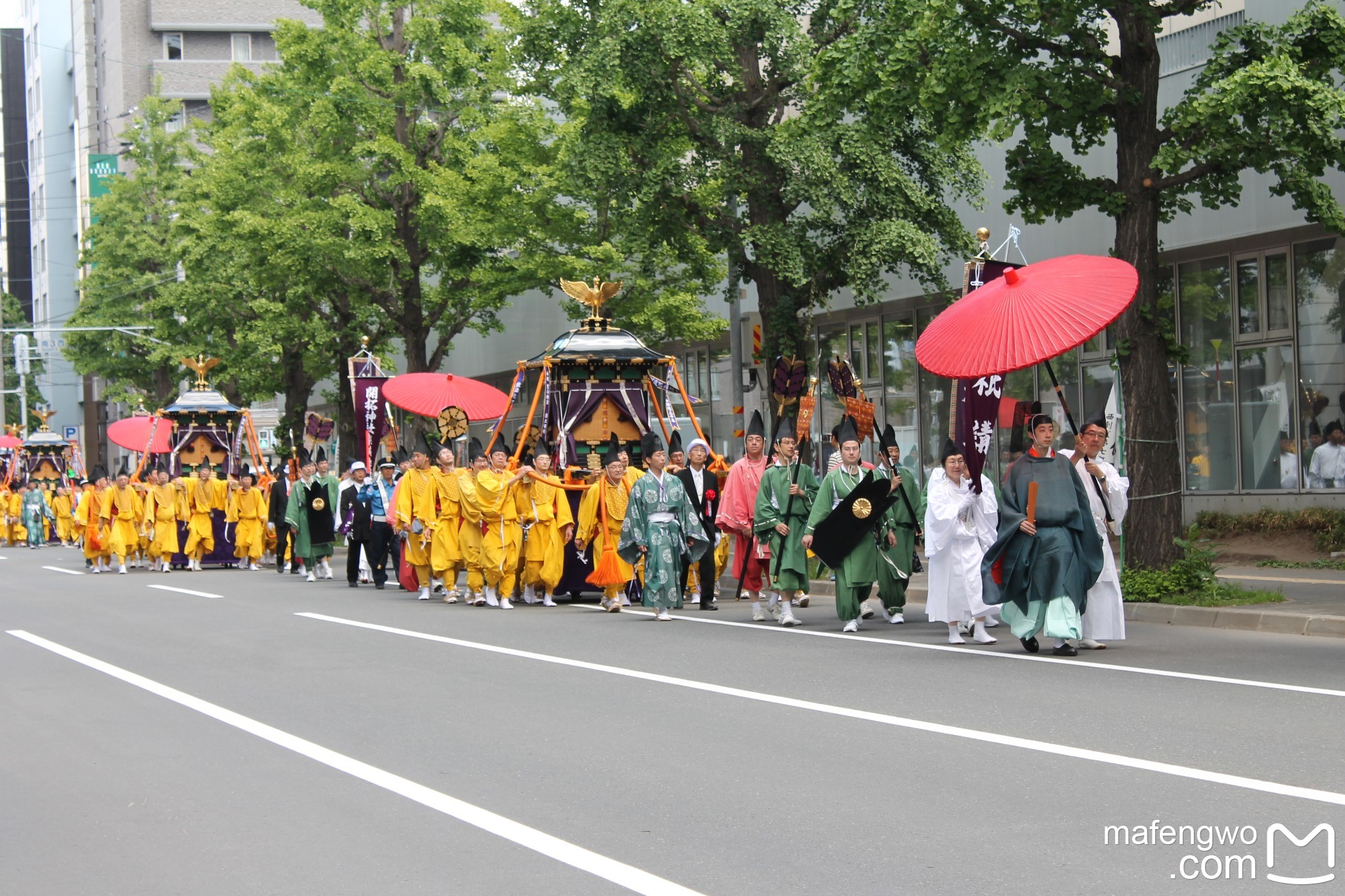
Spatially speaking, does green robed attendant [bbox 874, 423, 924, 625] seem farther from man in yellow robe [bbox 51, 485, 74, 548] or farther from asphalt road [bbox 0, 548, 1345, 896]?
man in yellow robe [bbox 51, 485, 74, 548]

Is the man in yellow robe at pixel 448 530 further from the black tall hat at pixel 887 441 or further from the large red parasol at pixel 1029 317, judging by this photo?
the large red parasol at pixel 1029 317

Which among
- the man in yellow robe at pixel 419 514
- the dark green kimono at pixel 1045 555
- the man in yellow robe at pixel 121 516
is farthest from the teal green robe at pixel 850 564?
the man in yellow robe at pixel 121 516

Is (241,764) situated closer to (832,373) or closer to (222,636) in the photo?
(222,636)

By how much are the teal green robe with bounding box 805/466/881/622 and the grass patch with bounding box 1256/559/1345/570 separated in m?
6.05

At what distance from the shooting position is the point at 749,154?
72.0 feet

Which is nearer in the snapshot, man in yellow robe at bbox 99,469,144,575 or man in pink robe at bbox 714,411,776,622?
man in pink robe at bbox 714,411,776,622

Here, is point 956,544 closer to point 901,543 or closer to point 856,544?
point 856,544

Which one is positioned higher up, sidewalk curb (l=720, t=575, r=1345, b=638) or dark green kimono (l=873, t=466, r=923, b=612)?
dark green kimono (l=873, t=466, r=923, b=612)

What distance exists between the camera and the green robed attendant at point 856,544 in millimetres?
14086

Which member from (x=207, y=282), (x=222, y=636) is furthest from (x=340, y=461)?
(x=222, y=636)

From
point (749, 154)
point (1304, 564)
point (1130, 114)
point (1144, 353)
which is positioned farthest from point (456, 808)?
point (749, 154)

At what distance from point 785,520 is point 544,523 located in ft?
12.9

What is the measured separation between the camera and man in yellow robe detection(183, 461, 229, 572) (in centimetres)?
2927

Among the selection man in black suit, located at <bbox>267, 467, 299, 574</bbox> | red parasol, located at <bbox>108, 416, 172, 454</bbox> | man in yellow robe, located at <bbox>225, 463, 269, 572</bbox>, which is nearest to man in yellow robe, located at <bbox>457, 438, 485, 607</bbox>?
man in black suit, located at <bbox>267, 467, 299, 574</bbox>
